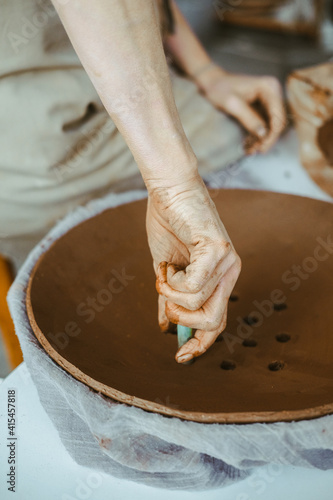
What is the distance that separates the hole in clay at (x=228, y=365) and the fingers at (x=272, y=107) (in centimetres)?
69

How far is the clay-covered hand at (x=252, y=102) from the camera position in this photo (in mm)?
1249

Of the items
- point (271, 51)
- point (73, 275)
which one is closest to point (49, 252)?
point (73, 275)

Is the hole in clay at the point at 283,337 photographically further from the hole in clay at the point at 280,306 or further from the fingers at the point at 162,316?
the fingers at the point at 162,316

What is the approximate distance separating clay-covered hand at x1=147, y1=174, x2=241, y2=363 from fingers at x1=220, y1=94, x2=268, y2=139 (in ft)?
2.08

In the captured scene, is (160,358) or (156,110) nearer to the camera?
(156,110)

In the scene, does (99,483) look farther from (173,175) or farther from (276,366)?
(173,175)

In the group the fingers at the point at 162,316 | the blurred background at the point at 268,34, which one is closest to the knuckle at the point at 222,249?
the fingers at the point at 162,316

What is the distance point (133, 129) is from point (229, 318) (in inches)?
13.7

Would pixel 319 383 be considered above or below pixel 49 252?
below

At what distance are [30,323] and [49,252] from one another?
0.15 meters

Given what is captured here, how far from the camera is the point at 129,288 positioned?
856 mm

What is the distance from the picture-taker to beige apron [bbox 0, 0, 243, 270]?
0.95 meters

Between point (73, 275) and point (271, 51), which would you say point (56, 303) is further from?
point (271, 51)

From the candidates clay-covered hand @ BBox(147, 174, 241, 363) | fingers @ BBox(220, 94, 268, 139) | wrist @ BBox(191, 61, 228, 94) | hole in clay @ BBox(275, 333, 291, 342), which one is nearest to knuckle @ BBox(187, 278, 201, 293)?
clay-covered hand @ BBox(147, 174, 241, 363)
